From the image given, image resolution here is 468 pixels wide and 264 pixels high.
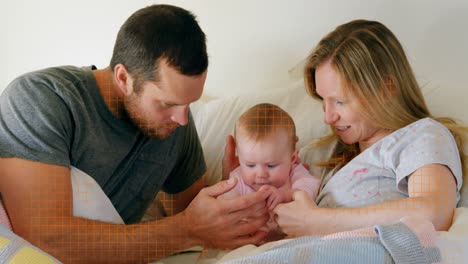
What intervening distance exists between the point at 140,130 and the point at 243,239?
356 mm

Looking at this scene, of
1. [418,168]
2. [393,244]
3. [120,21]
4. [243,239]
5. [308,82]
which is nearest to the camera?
[393,244]

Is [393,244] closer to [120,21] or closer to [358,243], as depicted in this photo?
[358,243]

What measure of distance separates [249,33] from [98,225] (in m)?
0.78

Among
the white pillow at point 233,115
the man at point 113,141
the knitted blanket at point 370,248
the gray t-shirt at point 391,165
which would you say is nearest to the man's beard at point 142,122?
the man at point 113,141

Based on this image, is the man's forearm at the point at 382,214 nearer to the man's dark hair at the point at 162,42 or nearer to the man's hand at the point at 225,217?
the man's hand at the point at 225,217

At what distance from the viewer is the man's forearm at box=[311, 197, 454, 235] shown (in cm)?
128

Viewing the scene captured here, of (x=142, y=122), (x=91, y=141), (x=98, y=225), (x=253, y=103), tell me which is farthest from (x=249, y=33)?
(x=98, y=225)

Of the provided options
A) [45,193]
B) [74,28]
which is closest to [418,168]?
[45,193]

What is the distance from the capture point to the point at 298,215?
1401 mm

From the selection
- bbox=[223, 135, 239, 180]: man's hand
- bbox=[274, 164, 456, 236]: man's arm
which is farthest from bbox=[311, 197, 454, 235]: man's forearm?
bbox=[223, 135, 239, 180]: man's hand

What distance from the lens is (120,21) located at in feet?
6.80

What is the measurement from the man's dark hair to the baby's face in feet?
0.70

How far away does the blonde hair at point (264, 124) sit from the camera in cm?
151

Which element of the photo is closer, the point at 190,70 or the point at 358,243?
the point at 358,243
